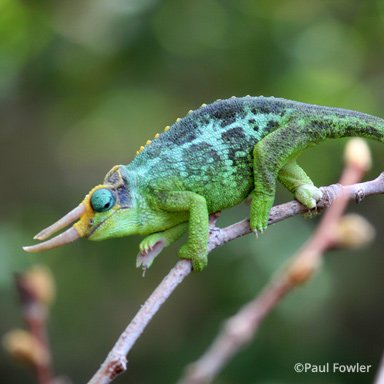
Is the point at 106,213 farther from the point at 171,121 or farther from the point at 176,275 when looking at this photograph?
the point at 171,121

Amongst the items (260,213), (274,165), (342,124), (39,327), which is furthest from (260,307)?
(342,124)

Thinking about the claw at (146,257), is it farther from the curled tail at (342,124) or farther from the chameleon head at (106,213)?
the curled tail at (342,124)

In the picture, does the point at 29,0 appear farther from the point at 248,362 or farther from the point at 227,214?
the point at 248,362

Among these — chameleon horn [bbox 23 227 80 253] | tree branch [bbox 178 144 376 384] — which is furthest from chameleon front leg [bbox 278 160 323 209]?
tree branch [bbox 178 144 376 384]

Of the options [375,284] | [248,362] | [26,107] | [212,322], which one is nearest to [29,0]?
[26,107]

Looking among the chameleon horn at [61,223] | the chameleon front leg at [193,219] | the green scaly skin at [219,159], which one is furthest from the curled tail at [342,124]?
the chameleon horn at [61,223]
